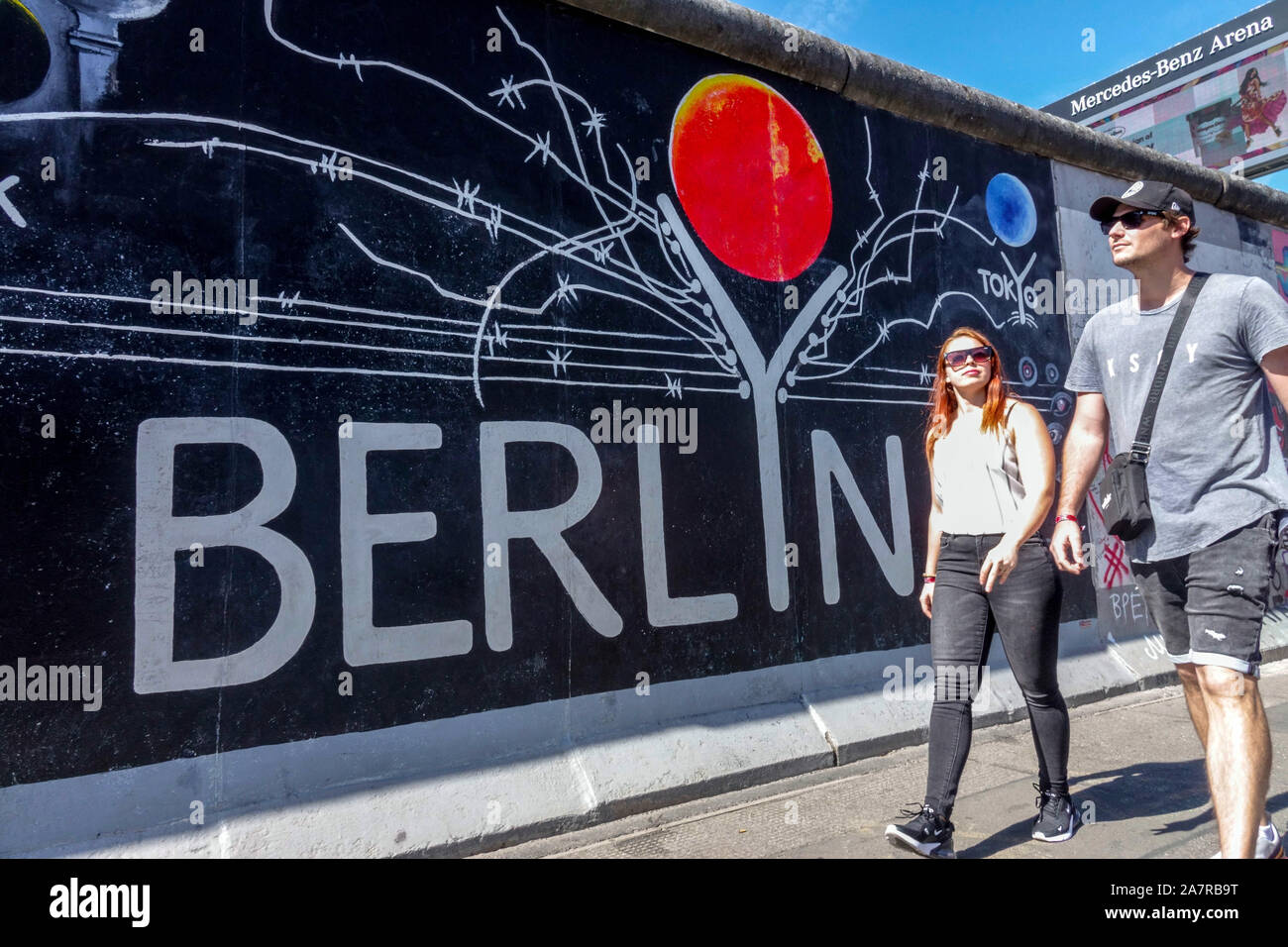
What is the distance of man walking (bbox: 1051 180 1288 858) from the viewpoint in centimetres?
259

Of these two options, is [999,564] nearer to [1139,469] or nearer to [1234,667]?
[1139,469]

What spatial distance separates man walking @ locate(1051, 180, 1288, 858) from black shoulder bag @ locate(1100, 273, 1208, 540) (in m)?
0.02

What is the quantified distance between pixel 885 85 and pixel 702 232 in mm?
1951

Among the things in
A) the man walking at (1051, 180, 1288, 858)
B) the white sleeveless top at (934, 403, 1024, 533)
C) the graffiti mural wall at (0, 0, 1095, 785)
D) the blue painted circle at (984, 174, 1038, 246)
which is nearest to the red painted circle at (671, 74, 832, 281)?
the graffiti mural wall at (0, 0, 1095, 785)

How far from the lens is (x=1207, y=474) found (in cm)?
278

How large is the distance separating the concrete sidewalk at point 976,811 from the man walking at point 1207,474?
0.67m

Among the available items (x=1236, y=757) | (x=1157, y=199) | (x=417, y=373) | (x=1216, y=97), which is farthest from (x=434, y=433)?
(x=1216, y=97)

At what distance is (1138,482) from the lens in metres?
2.95

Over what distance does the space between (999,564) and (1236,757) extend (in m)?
0.87

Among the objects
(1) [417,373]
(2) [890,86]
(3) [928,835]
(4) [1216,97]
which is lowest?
(3) [928,835]

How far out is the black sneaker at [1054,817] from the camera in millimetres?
3234

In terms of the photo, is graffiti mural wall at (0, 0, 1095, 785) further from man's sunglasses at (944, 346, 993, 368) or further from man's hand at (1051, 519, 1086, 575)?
man's hand at (1051, 519, 1086, 575)

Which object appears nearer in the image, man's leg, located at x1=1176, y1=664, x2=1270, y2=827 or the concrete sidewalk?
man's leg, located at x1=1176, y1=664, x2=1270, y2=827
